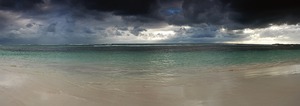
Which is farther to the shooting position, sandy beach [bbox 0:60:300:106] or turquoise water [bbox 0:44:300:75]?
turquoise water [bbox 0:44:300:75]

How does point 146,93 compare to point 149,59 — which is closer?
point 146,93

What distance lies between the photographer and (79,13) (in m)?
6.91

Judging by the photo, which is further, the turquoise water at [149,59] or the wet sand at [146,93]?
the turquoise water at [149,59]

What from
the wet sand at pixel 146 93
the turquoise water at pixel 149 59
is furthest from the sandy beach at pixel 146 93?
the turquoise water at pixel 149 59

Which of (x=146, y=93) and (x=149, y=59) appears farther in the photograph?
(x=149, y=59)

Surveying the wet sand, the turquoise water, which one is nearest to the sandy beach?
the wet sand

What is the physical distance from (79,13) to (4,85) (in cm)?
348

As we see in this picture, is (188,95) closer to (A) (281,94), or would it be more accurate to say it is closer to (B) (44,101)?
(A) (281,94)

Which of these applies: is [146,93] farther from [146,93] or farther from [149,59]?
[149,59]

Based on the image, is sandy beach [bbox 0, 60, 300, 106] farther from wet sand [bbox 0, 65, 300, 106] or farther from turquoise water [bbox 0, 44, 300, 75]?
turquoise water [bbox 0, 44, 300, 75]

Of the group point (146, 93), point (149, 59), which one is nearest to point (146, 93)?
point (146, 93)

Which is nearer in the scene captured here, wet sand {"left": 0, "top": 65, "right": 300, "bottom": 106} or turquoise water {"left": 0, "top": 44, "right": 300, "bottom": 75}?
wet sand {"left": 0, "top": 65, "right": 300, "bottom": 106}

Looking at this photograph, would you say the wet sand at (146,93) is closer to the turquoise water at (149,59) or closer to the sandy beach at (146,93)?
the sandy beach at (146,93)

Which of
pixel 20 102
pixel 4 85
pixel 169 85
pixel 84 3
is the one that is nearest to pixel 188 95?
pixel 169 85
